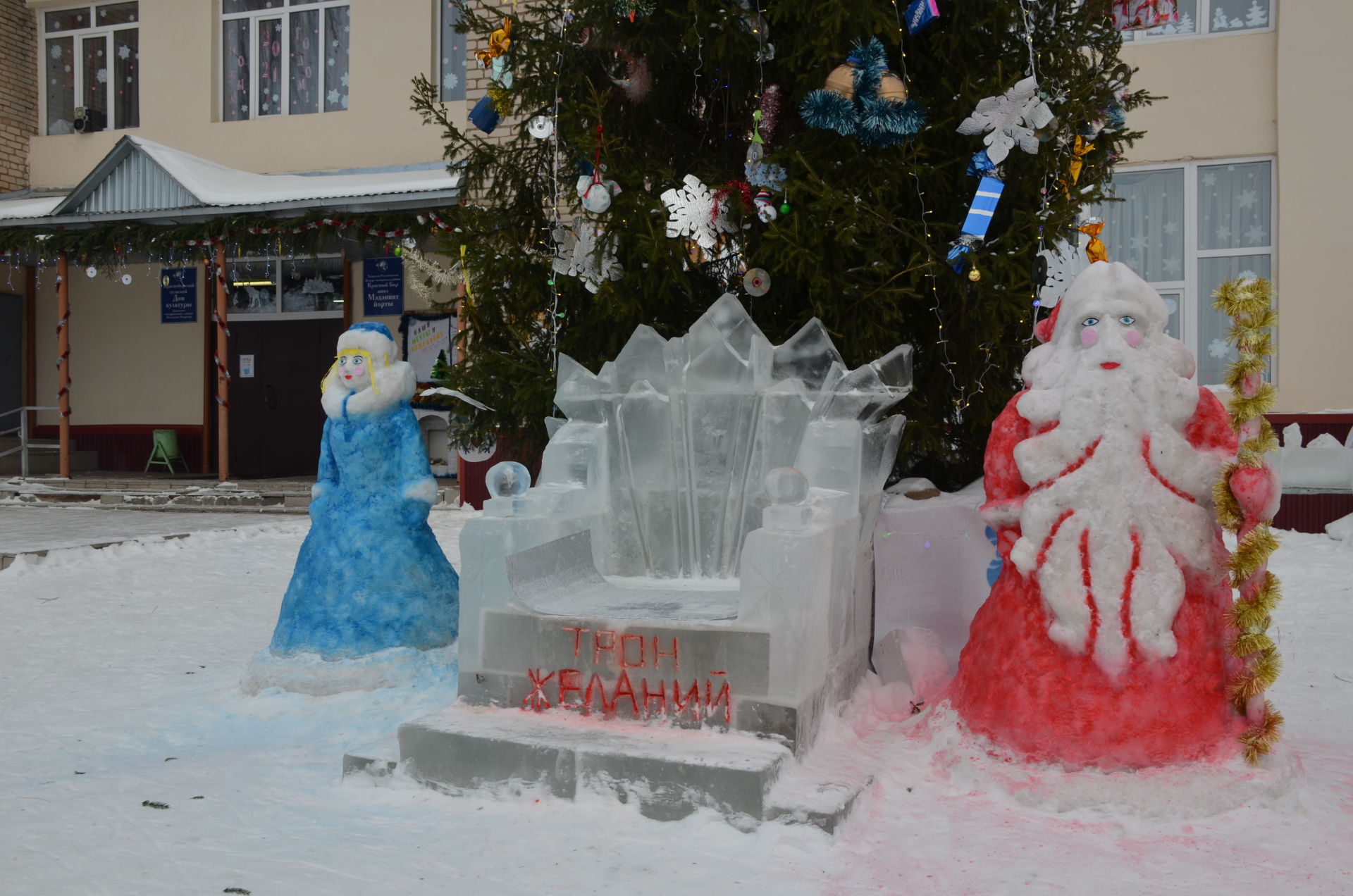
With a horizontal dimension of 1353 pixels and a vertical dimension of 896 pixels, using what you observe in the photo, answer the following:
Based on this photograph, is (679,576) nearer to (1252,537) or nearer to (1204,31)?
(1252,537)

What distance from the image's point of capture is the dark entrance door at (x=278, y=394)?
12.2 meters

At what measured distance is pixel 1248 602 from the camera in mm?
2607

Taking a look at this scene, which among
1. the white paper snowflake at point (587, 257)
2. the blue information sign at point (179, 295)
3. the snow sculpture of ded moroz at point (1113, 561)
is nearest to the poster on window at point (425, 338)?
the blue information sign at point (179, 295)

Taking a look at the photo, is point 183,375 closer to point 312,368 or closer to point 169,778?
point 312,368

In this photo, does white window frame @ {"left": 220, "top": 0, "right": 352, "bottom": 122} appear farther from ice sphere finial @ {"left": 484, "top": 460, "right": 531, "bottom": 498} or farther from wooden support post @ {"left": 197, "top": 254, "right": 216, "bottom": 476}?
ice sphere finial @ {"left": 484, "top": 460, "right": 531, "bottom": 498}

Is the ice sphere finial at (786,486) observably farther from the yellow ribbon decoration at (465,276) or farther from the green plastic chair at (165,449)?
the green plastic chair at (165,449)

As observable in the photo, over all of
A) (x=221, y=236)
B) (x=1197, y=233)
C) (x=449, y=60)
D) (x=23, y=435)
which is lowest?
(x=23, y=435)

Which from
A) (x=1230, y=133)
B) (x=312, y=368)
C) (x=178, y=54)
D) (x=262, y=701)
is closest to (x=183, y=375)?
(x=312, y=368)

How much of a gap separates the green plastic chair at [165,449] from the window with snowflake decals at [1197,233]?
9.87m

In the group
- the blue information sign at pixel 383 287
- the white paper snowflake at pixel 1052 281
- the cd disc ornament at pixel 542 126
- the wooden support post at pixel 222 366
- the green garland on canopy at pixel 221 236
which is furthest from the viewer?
the blue information sign at pixel 383 287

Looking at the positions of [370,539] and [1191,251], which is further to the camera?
[1191,251]

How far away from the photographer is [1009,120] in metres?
3.58

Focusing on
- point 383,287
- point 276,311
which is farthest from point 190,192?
point 276,311

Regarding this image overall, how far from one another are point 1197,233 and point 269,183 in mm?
8235
